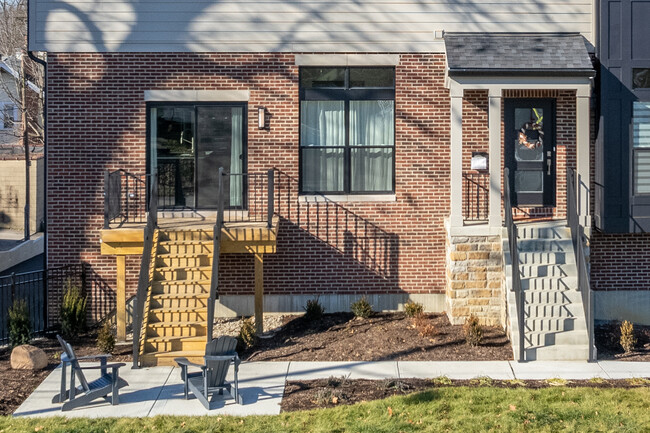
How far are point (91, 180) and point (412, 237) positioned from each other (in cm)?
595

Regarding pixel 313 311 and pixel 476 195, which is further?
pixel 476 195

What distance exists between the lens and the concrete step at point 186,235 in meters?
13.9

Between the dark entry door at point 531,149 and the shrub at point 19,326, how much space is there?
8.80 m

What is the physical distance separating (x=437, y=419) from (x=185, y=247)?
5689 millimetres

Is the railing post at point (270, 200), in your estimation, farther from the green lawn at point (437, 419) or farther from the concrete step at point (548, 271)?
the green lawn at point (437, 419)

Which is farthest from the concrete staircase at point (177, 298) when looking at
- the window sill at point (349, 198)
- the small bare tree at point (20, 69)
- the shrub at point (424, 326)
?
the small bare tree at point (20, 69)

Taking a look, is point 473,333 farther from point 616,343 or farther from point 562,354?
point 616,343

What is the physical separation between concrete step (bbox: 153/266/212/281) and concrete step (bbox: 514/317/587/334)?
198 inches

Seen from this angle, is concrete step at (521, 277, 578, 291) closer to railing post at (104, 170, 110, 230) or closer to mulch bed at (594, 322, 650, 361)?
mulch bed at (594, 322, 650, 361)

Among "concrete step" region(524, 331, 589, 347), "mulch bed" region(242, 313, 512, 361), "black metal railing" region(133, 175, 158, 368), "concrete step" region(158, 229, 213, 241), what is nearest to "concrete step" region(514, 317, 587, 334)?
"concrete step" region(524, 331, 589, 347)

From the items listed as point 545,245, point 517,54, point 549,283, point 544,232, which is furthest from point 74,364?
point 517,54

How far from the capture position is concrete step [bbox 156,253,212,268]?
13.6 m

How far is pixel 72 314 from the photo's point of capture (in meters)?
14.6

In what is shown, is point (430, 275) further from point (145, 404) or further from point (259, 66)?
point (145, 404)
